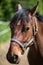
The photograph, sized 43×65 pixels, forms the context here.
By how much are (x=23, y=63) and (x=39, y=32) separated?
2662mm

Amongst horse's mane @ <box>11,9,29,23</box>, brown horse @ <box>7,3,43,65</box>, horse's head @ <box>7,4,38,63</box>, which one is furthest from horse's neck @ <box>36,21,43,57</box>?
horse's mane @ <box>11,9,29,23</box>

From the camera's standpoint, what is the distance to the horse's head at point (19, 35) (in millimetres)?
5324

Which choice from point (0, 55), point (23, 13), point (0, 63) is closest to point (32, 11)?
point (23, 13)

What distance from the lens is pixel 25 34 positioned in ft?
17.8

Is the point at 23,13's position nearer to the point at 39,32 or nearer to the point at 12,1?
the point at 39,32

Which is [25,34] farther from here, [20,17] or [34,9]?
[34,9]

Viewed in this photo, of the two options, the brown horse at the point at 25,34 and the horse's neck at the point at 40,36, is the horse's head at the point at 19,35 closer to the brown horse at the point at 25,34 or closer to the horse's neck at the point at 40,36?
the brown horse at the point at 25,34

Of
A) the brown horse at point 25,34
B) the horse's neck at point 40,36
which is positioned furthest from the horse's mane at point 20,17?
the horse's neck at point 40,36

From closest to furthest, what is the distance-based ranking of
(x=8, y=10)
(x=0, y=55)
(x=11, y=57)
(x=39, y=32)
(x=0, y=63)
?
(x=11, y=57), (x=39, y=32), (x=0, y=63), (x=0, y=55), (x=8, y=10)

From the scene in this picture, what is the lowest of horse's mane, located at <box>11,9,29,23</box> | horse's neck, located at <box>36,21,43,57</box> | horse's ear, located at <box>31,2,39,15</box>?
horse's neck, located at <box>36,21,43,57</box>

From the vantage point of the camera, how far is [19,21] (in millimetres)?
5434

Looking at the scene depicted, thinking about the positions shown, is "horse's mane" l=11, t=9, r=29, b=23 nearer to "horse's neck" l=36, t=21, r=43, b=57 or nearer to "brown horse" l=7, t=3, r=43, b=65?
"brown horse" l=7, t=3, r=43, b=65

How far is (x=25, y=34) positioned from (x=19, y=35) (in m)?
0.11

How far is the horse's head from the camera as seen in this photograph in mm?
5324
